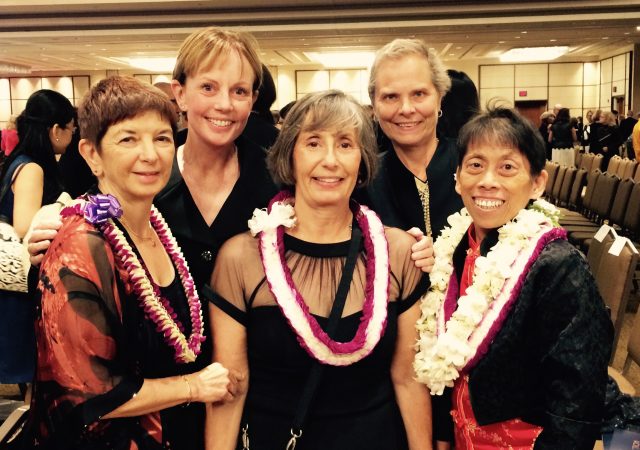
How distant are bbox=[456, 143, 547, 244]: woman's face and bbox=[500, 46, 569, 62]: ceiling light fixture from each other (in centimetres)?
2035

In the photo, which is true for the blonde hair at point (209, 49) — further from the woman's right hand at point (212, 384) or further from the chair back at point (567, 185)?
the chair back at point (567, 185)

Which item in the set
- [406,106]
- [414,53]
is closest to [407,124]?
[406,106]

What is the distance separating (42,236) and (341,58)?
22.0 metres

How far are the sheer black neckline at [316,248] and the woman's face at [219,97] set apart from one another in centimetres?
54

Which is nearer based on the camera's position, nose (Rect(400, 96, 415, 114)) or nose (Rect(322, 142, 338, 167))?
nose (Rect(322, 142, 338, 167))

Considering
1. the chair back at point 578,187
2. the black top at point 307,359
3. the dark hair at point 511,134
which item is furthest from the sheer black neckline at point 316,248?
the chair back at point 578,187

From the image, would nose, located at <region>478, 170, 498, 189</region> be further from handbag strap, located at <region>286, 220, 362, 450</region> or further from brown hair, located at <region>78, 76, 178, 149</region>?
brown hair, located at <region>78, 76, 178, 149</region>

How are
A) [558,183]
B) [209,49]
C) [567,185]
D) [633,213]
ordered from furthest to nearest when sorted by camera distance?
[558,183], [567,185], [633,213], [209,49]

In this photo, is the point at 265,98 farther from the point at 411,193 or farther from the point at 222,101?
the point at 411,193

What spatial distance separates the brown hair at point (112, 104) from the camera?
5.30 ft

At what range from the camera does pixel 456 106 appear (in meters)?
2.94

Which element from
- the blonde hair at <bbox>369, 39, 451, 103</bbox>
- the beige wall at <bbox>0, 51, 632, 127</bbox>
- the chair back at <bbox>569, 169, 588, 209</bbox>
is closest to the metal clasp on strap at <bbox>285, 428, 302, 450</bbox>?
the blonde hair at <bbox>369, 39, 451, 103</bbox>

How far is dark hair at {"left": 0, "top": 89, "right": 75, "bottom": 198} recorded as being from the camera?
373 cm

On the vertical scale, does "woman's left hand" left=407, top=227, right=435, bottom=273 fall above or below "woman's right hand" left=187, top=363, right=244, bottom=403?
above
